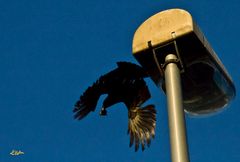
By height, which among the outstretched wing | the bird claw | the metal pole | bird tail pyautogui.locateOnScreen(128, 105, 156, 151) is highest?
the outstretched wing

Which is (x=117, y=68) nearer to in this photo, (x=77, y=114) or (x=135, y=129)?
(x=135, y=129)

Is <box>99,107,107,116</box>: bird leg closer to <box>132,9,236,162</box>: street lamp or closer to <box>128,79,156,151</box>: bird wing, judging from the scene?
<box>128,79,156,151</box>: bird wing

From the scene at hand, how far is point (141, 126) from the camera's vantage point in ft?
13.9

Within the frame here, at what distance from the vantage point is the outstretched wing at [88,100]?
456 cm

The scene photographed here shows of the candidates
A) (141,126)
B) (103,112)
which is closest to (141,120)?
(141,126)

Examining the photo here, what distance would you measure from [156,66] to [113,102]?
1097 millimetres

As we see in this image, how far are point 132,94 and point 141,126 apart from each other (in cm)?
31

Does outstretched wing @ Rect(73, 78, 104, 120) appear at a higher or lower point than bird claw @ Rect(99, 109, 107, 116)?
higher

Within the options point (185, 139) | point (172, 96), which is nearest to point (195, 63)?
point (172, 96)

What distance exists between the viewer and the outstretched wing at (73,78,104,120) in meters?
4.56

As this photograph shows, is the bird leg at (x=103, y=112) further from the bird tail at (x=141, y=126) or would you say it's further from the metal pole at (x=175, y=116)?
the metal pole at (x=175, y=116)

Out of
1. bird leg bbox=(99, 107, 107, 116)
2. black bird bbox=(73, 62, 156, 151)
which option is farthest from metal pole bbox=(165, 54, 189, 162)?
bird leg bbox=(99, 107, 107, 116)

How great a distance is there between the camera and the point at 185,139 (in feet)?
9.70

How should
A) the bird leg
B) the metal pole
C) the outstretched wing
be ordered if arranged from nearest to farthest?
the metal pole → the outstretched wing → the bird leg
